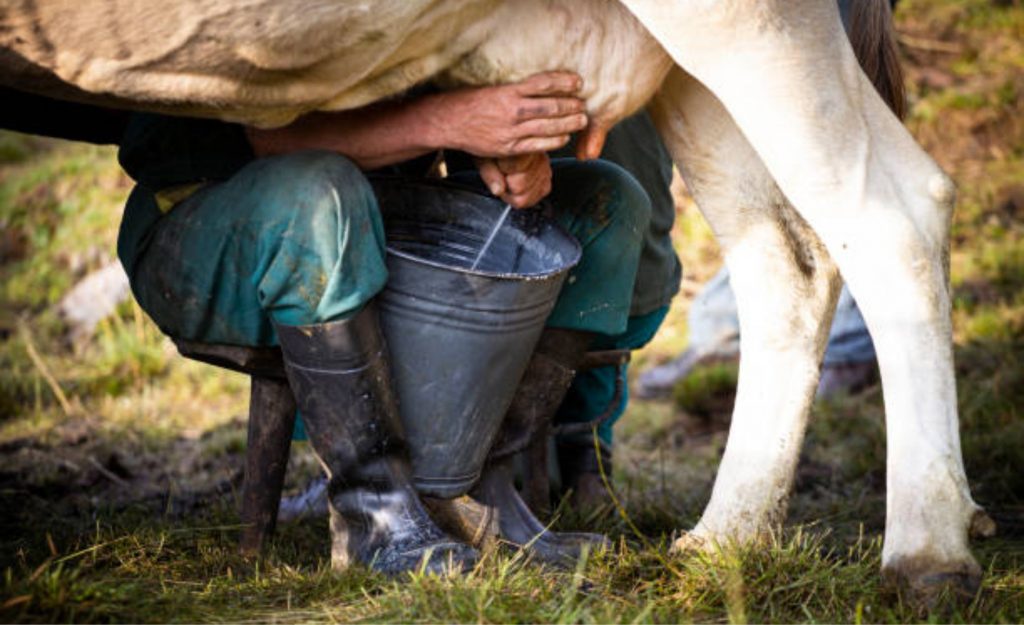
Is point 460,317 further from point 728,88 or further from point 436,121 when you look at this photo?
point 728,88

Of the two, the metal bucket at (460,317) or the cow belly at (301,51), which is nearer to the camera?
the cow belly at (301,51)

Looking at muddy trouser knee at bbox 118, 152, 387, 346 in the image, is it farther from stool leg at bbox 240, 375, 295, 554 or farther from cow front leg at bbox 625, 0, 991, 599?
cow front leg at bbox 625, 0, 991, 599

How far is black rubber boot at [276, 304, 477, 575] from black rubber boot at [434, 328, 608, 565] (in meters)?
0.25

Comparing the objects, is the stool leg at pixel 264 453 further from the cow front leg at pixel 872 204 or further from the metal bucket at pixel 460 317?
the cow front leg at pixel 872 204

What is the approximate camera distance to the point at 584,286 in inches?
100

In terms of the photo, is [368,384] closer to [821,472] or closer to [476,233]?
[476,233]

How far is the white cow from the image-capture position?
201 cm

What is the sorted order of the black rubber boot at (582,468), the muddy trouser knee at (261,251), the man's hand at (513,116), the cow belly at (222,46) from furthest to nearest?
the black rubber boot at (582,468) → the man's hand at (513,116) → the muddy trouser knee at (261,251) → the cow belly at (222,46)

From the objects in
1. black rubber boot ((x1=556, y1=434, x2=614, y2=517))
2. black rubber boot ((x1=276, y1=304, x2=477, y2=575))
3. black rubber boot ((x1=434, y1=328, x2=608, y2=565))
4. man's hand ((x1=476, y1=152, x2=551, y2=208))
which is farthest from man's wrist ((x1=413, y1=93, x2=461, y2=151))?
black rubber boot ((x1=556, y1=434, x2=614, y2=517))

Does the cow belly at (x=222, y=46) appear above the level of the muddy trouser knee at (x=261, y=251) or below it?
above


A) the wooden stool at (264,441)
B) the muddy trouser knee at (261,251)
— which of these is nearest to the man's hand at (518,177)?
the muddy trouser knee at (261,251)

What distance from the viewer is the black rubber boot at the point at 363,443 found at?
216cm

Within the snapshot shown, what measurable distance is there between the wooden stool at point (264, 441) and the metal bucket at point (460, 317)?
29 centimetres

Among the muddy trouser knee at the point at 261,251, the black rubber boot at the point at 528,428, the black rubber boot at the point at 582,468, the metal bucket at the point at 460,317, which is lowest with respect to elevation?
the black rubber boot at the point at 582,468
